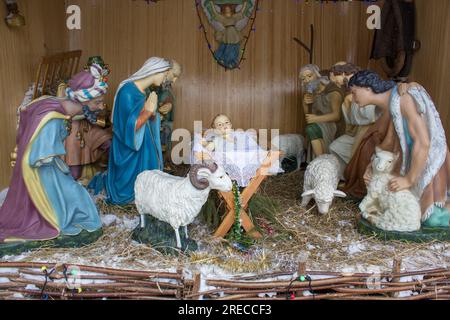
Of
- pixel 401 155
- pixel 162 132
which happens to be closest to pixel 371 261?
pixel 401 155

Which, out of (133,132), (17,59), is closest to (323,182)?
(133,132)

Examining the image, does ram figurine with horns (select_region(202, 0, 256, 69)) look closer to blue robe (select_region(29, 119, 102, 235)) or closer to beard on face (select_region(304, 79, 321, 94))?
beard on face (select_region(304, 79, 321, 94))

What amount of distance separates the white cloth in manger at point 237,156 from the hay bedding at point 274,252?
1.30ft

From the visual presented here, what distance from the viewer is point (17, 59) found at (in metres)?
3.65

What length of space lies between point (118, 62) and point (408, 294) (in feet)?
11.9

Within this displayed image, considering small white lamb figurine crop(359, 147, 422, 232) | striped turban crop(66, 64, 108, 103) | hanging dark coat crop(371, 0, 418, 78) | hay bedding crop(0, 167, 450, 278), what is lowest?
hay bedding crop(0, 167, 450, 278)

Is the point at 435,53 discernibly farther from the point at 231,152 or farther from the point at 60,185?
the point at 60,185

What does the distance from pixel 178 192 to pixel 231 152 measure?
491 millimetres

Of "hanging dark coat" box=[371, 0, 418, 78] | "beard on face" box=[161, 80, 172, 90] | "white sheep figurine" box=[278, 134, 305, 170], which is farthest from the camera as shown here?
"white sheep figurine" box=[278, 134, 305, 170]

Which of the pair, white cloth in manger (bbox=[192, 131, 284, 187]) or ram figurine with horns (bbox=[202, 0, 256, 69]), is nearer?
white cloth in manger (bbox=[192, 131, 284, 187])

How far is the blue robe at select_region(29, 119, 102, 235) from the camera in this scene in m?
2.68

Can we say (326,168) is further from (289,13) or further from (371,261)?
(289,13)

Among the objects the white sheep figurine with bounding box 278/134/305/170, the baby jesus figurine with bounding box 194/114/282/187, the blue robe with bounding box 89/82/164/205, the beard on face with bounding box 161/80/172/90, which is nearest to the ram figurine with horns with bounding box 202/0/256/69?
the beard on face with bounding box 161/80/172/90

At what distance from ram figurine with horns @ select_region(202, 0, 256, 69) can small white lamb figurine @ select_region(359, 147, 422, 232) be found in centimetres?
237
